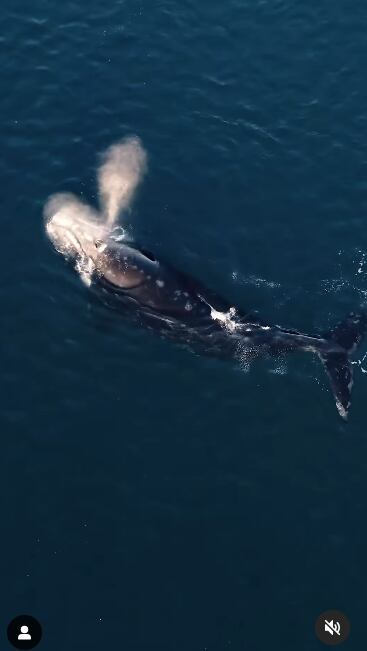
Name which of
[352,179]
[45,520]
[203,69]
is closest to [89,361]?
[45,520]

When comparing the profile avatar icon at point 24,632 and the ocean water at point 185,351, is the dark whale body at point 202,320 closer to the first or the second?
the ocean water at point 185,351

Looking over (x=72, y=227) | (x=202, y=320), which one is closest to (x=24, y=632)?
(x=202, y=320)

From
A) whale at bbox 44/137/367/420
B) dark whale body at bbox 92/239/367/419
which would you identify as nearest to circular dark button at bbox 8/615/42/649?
whale at bbox 44/137/367/420

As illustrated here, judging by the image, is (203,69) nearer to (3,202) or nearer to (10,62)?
(10,62)

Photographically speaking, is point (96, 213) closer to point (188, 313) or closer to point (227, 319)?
point (188, 313)

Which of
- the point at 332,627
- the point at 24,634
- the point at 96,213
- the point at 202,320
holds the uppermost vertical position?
the point at 96,213

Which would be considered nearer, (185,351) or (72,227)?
(185,351)
